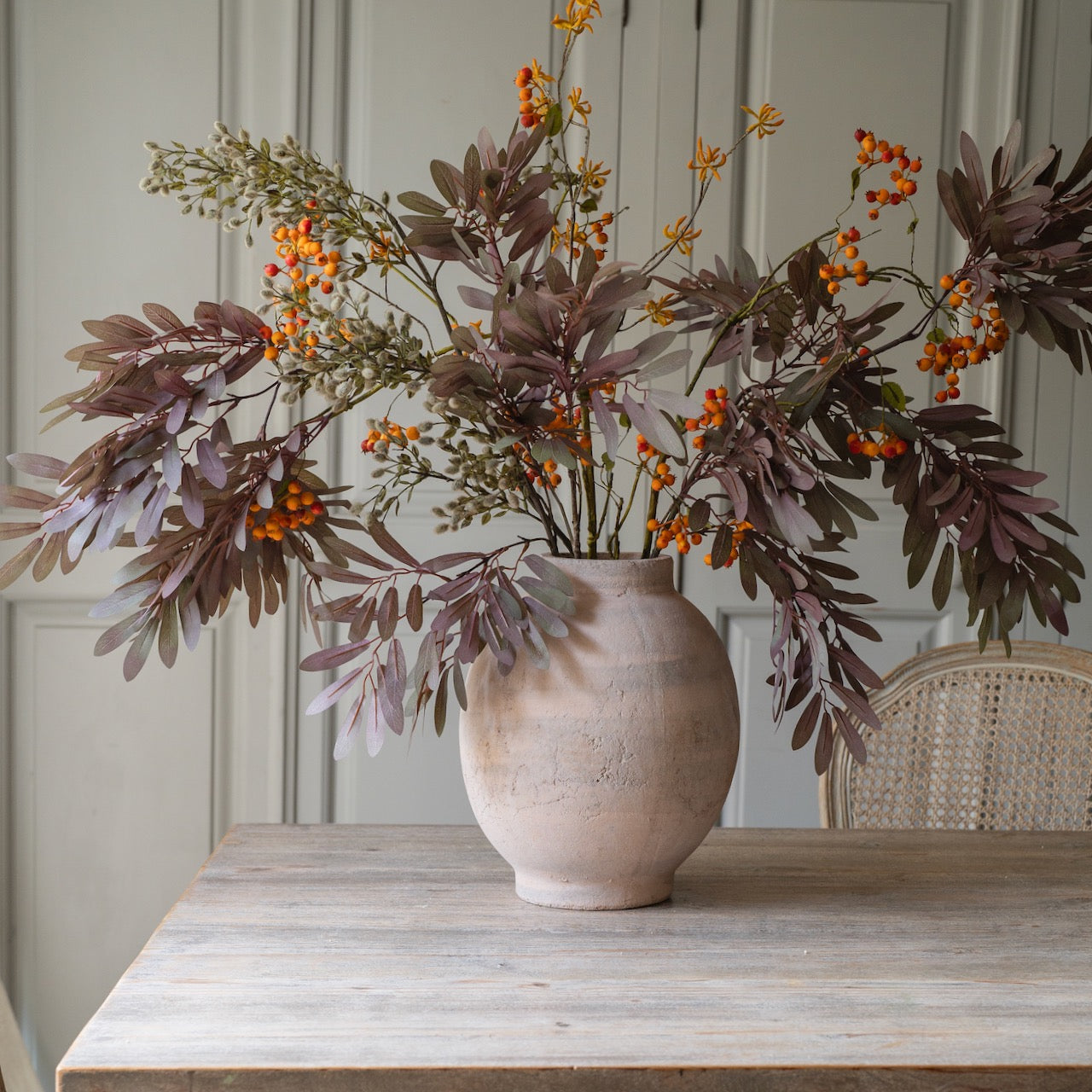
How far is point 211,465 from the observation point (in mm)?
853

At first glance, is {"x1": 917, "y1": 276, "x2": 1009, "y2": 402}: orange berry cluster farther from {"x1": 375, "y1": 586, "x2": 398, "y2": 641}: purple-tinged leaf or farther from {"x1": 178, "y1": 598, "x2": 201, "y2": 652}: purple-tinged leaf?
{"x1": 178, "y1": 598, "x2": 201, "y2": 652}: purple-tinged leaf

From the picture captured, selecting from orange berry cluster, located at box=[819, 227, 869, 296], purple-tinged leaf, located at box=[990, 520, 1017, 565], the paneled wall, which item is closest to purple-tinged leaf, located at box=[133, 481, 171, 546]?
orange berry cluster, located at box=[819, 227, 869, 296]

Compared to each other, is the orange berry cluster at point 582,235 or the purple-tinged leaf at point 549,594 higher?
the orange berry cluster at point 582,235

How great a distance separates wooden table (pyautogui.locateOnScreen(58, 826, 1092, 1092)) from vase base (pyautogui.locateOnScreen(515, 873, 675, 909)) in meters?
0.01

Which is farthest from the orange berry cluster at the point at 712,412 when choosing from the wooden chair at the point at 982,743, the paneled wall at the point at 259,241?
the paneled wall at the point at 259,241

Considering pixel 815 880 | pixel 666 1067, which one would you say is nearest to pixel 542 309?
pixel 666 1067

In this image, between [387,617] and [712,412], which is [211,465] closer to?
[387,617]

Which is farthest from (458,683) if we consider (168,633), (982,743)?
(982,743)

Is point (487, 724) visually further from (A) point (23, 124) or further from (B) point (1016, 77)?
(B) point (1016, 77)

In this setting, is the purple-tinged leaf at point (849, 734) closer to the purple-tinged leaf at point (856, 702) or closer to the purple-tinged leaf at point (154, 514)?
the purple-tinged leaf at point (856, 702)

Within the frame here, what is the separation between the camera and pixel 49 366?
216 cm

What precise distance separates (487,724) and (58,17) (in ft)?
5.87

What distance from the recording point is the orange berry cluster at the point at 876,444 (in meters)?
0.92

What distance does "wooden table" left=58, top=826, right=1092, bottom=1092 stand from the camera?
73 centimetres
